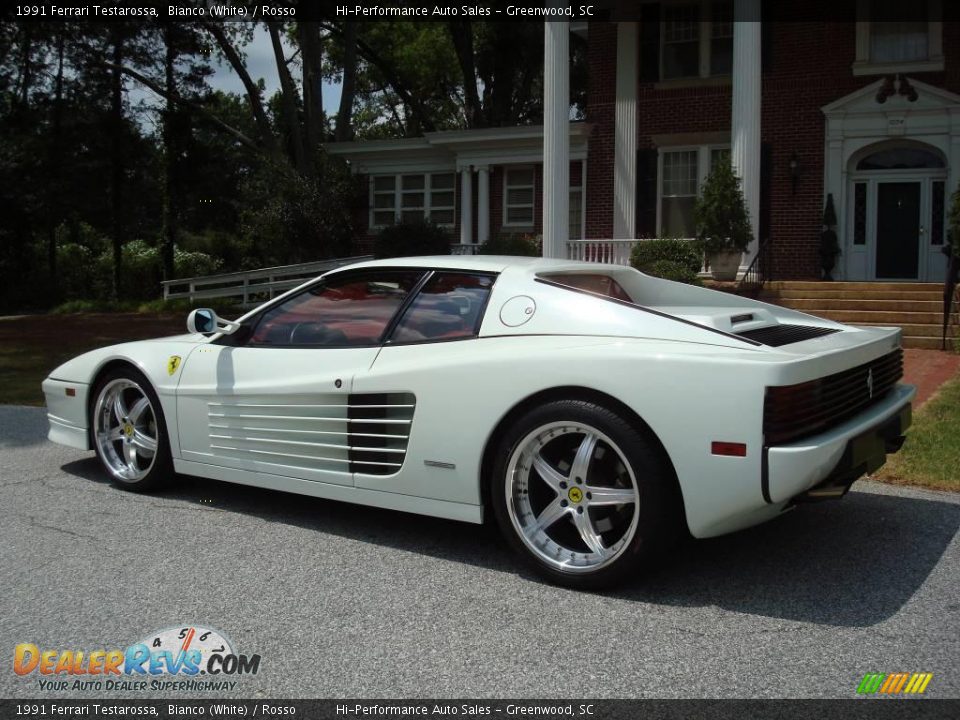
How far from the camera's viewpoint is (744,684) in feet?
9.49

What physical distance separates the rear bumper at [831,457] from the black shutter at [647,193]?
14985 millimetres

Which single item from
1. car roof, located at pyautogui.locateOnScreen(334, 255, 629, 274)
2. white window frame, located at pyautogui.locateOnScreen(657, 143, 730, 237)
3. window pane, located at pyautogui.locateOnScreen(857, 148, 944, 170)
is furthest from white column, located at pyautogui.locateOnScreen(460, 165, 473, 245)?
car roof, located at pyautogui.locateOnScreen(334, 255, 629, 274)

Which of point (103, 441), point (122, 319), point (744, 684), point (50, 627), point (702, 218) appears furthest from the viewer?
point (122, 319)

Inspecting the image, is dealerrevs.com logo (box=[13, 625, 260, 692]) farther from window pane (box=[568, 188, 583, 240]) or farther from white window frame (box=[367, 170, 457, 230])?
white window frame (box=[367, 170, 457, 230])

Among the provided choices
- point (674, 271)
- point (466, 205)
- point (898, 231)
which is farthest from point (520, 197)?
point (898, 231)

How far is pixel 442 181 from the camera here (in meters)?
22.1

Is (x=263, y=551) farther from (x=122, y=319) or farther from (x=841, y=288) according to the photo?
(x=122, y=319)

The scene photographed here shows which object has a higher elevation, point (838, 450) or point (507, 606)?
point (838, 450)

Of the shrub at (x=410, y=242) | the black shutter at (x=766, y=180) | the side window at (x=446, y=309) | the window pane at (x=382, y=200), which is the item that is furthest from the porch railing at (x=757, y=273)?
the side window at (x=446, y=309)

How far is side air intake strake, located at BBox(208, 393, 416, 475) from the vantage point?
4258 millimetres

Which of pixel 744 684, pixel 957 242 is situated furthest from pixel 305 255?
pixel 744 684

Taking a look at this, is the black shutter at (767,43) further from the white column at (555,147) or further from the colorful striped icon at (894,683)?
the colorful striped icon at (894,683)

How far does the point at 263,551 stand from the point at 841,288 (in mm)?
11973

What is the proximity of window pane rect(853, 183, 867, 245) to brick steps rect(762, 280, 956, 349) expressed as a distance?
12.2 feet
